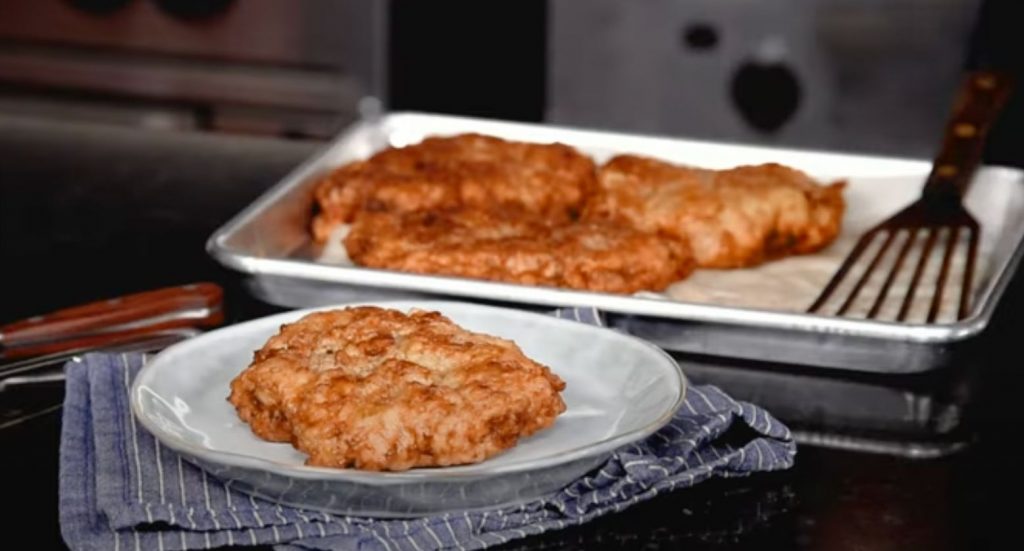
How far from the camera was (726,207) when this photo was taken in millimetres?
2053

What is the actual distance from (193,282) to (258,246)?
0.08 m

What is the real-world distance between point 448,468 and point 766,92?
2281 mm

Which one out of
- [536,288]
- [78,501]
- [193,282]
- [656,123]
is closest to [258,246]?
[193,282]

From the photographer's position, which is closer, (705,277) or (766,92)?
(705,277)

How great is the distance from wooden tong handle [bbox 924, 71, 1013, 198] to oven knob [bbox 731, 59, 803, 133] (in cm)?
115

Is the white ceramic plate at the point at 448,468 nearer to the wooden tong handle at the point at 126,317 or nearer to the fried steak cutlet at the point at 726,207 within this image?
the wooden tong handle at the point at 126,317

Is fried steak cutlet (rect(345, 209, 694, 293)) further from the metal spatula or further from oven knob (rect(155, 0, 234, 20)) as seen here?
oven knob (rect(155, 0, 234, 20))

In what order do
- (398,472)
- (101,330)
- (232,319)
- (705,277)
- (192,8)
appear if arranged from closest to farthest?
(398,472)
(101,330)
(232,319)
(705,277)
(192,8)

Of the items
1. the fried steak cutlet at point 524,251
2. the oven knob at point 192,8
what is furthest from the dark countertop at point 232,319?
the oven knob at point 192,8

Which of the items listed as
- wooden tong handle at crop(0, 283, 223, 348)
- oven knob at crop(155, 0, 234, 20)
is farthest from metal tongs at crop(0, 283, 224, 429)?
oven knob at crop(155, 0, 234, 20)

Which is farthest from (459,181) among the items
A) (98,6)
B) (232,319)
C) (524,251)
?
(98,6)

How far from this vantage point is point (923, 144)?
3484mm

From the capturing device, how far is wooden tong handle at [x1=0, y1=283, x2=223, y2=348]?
1.70m

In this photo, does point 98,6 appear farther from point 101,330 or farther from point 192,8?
point 101,330
